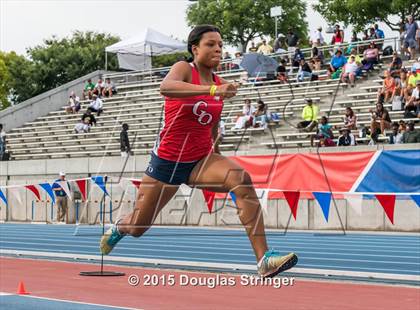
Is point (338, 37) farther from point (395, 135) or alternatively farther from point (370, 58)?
point (395, 135)

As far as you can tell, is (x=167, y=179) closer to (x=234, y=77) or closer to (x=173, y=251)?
(x=173, y=251)

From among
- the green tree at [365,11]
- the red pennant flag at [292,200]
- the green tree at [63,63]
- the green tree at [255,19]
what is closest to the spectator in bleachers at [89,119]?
the red pennant flag at [292,200]

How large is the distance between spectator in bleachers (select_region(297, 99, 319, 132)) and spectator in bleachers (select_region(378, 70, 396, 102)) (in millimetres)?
1563

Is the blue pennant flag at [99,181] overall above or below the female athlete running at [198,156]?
below

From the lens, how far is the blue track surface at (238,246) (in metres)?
13.0

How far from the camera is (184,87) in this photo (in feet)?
14.0

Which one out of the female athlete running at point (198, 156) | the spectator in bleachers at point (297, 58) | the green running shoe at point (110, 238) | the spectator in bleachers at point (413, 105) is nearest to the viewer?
the female athlete running at point (198, 156)

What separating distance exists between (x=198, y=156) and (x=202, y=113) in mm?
250

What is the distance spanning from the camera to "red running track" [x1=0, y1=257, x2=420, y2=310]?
31.1ft

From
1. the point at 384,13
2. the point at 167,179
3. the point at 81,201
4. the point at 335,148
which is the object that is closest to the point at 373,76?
the point at 335,148

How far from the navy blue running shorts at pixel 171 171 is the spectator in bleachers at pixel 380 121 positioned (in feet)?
47.8

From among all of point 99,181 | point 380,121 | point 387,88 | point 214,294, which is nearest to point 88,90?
point 99,181

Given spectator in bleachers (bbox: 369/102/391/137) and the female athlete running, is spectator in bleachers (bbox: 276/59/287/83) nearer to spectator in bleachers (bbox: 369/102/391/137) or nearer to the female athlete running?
spectator in bleachers (bbox: 369/102/391/137)

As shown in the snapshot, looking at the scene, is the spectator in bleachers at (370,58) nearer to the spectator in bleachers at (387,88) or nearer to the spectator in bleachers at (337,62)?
the spectator in bleachers at (337,62)
